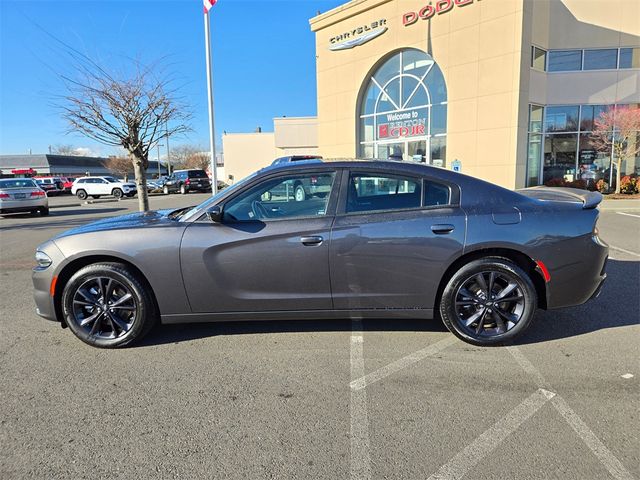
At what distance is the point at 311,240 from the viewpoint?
11.0 feet

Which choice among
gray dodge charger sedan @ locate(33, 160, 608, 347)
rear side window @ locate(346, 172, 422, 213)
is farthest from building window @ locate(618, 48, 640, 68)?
rear side window @ locate(346, 172, 422, 213)

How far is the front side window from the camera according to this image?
3512 mm

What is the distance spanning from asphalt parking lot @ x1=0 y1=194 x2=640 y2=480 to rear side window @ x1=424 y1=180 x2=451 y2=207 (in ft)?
4.09

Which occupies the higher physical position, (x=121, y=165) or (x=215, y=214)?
(x=121, y=165)

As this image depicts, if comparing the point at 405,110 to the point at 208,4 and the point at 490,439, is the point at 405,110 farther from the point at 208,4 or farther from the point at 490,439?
the point at 490,439

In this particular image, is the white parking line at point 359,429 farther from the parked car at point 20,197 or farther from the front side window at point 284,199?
the parked car at point 20,197

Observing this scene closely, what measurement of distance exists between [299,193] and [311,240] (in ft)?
1.69

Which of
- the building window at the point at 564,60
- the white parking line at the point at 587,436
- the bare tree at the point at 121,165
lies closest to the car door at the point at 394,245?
the white parking line at the point at 587,436

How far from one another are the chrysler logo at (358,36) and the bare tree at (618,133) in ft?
34.4

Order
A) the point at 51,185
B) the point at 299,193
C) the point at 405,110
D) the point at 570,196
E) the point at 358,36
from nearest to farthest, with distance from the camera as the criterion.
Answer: the point at 299,193 → the point at 570,196 → the point at 405,110 → the point at 358,36 → the point at 51,185

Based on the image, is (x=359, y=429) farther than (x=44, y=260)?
No

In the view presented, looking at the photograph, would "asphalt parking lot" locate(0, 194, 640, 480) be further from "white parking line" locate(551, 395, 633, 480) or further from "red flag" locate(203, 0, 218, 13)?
"red flag" locate(203, 0, 218, 13)

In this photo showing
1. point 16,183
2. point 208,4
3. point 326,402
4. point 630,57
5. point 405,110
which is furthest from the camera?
point 405,110

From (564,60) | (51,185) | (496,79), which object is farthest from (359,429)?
(51,185)
